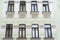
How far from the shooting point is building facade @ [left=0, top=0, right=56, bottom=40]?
1338cm

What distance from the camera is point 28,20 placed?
13805 millimetres

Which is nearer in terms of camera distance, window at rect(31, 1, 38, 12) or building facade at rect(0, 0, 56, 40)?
building facade at rect(0, 0, 56, 40)

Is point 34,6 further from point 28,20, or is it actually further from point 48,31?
point 48,31

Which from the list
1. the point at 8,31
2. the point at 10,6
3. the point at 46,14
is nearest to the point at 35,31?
the point at 46,14

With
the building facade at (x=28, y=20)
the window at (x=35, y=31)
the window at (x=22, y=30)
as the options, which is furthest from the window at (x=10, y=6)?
the window at (x=35, y=31)

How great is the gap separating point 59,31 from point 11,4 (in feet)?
16.3

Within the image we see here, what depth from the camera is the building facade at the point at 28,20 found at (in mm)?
13380

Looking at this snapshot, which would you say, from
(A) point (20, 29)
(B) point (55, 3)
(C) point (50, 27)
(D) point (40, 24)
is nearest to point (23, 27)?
(A) point (20, 29)

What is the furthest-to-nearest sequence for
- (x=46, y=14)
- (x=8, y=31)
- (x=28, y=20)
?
(x=46, y=14)
(x=28, y=20)
(x=8, y=31)

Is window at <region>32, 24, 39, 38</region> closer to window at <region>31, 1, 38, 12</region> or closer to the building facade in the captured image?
the building facade

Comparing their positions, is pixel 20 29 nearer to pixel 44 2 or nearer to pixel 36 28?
pixel 36 28

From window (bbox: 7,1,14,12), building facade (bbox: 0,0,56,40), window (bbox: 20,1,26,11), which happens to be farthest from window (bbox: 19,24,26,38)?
window (bbox: 7,1,14,12)

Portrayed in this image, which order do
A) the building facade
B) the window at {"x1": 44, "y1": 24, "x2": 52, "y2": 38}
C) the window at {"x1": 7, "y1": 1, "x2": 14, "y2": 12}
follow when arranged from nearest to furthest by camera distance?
the building facade → the window at {"x1": 44, "y1": 24, "x2": 52, "y2": 38} → the window at {"x1": 7, "y1": 1, "x2": 14, "y2": 12}

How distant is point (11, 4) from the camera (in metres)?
14.5
